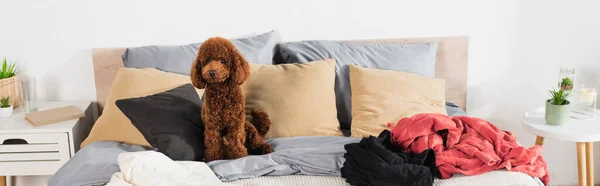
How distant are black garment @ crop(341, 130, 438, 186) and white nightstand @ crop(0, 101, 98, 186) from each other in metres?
1.26

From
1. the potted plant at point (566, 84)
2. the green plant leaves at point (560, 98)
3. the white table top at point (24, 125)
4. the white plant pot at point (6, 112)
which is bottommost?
the white table top at point (24, 125)

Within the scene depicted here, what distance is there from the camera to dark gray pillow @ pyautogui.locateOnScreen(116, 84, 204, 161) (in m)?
2.29

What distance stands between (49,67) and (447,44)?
192 centimetres

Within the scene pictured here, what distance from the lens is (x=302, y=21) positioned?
3.04 meters

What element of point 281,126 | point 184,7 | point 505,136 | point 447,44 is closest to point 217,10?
point 184,7

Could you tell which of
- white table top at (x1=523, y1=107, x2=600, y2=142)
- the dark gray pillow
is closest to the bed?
the dark gray pillow

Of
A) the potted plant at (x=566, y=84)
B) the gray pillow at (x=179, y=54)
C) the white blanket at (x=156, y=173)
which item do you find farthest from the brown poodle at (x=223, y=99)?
the potted plant at (x=566, y=84)

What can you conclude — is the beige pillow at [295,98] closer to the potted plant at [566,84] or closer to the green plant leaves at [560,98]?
the green plant leaves at [560,98]

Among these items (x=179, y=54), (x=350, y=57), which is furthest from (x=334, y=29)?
(x=179, y=54)

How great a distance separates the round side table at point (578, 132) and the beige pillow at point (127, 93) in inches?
58.0

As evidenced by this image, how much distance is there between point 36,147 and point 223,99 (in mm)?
957

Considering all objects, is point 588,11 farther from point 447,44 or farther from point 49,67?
point 49,67

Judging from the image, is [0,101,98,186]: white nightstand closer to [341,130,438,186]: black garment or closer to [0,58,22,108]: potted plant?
[0,58,22,108]: potted plant

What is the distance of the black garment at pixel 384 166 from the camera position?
200 centimetres
